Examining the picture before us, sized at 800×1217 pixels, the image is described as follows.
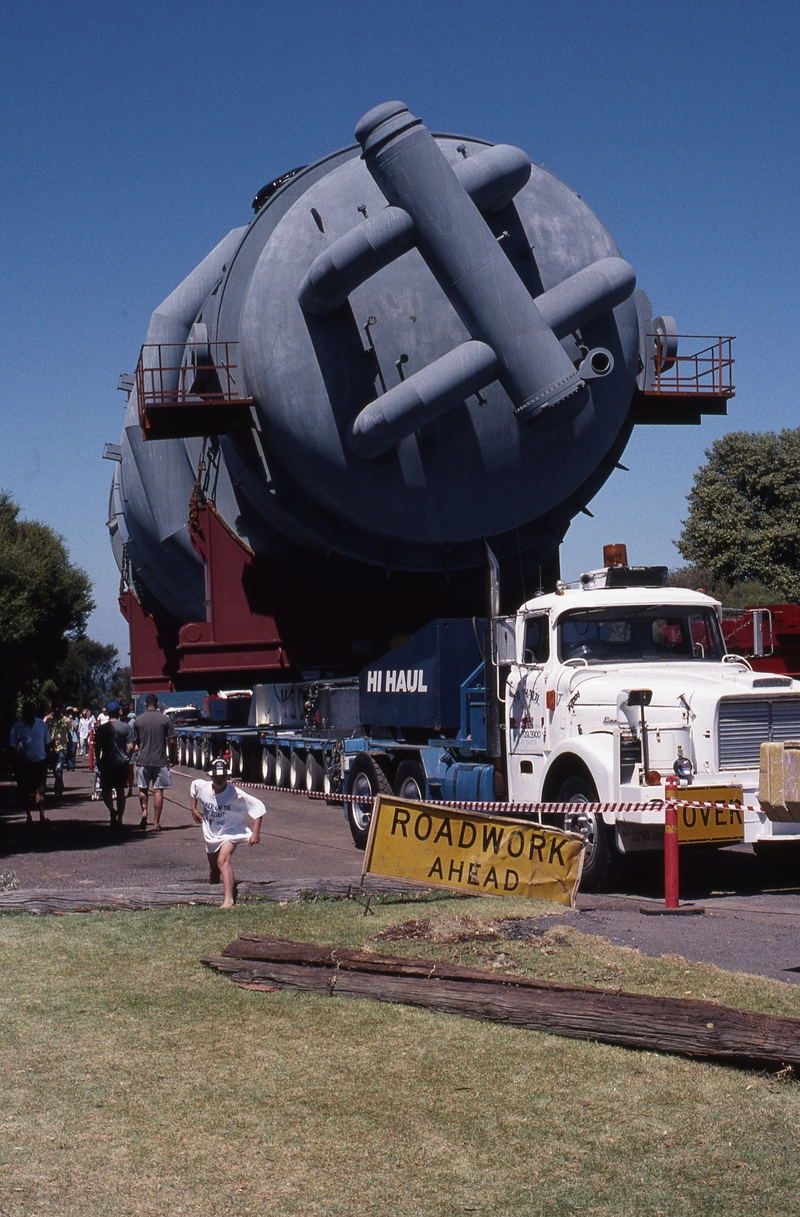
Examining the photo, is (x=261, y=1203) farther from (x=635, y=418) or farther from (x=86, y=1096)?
(x=635, y=418)

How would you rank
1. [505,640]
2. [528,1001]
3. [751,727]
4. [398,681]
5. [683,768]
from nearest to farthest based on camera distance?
1. [528,1001]
2. [683,768]
3. [751,727]
4. [505,640]
5. [398,681]

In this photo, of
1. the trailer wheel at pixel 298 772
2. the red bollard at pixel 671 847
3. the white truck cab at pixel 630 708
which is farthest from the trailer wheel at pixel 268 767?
the red bollard at pixel 671 847

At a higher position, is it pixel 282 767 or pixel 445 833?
pixel 282 767

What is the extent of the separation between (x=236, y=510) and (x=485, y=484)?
5170mm

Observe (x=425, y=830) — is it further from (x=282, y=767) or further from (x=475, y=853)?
(x=282, y=767)

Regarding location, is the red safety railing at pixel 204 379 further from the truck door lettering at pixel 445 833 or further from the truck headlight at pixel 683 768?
the truck door lettering at pixel 445 833

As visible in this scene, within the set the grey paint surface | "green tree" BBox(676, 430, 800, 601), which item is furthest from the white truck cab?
"green tree" BBox(676, 430, 800, 601)

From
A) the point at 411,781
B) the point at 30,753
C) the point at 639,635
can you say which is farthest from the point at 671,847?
the point at 30,753

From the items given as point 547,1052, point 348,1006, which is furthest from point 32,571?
point 547,1052

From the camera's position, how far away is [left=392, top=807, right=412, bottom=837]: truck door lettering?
10.6m

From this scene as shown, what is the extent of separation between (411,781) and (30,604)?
6.30 metres

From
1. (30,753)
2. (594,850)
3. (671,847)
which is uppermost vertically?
(30,753)

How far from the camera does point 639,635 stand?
1329 cm

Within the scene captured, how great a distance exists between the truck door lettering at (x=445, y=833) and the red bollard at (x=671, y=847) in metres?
1.76
